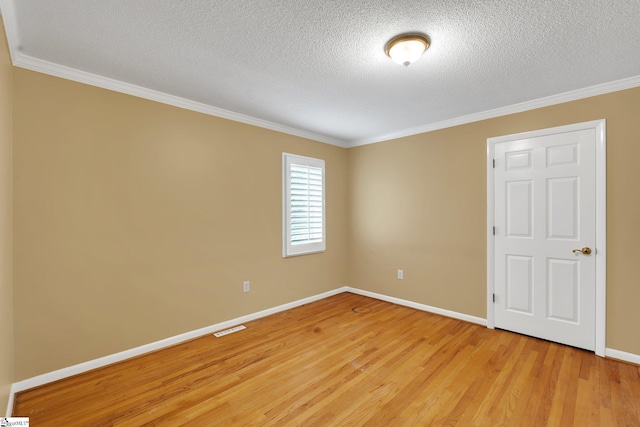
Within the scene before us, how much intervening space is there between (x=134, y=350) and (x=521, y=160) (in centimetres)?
436

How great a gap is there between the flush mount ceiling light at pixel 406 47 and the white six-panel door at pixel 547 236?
6.23ft

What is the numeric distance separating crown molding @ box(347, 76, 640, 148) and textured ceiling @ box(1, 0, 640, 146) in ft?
0.16

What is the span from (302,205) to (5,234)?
2.89 metres

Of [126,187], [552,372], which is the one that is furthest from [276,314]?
[552,372]

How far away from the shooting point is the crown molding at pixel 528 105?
2.54 m

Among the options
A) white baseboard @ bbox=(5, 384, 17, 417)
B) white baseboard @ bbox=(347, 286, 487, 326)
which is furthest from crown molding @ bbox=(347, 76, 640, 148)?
white baseboard @ bbox=(5, 384, 17, 417)

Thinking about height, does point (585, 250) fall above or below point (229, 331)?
above

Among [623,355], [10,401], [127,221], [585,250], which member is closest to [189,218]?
[127,221]

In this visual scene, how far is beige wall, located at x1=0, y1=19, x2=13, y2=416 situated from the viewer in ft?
5.51

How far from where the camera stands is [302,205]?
13.4 ft

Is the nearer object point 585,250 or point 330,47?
point 330,47

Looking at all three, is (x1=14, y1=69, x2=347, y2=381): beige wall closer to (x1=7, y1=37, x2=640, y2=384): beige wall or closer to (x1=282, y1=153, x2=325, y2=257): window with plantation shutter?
(x1=7, y1=37, x2=640, y2=384): beige wall

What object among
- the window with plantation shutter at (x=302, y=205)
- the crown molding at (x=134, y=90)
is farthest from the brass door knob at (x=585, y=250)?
the crown molding at (x=134, y=90)

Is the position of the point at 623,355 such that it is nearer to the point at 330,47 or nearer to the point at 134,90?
the point at 330,47
